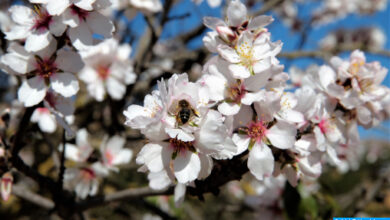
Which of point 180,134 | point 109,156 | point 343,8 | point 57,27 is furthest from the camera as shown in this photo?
point 343,8

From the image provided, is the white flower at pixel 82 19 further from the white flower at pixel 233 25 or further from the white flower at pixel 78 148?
the white flower at pixel 78 148

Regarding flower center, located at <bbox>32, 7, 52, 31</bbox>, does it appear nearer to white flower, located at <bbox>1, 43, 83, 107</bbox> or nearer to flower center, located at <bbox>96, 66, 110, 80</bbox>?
white flower, located at <bbox>1, 43, 83, 107</bbox>

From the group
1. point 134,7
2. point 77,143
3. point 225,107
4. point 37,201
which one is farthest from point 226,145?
point 134,7

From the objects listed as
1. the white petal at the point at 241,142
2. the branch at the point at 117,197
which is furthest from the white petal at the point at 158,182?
the white petal at the point at 241,142

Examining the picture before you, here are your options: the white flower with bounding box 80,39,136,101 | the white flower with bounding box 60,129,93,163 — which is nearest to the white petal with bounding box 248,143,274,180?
the white flower with bounding box 60,129,93,163

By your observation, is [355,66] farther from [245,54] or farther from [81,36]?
[81,36]

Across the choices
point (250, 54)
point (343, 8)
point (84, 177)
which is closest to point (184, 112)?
point (250, 54)
